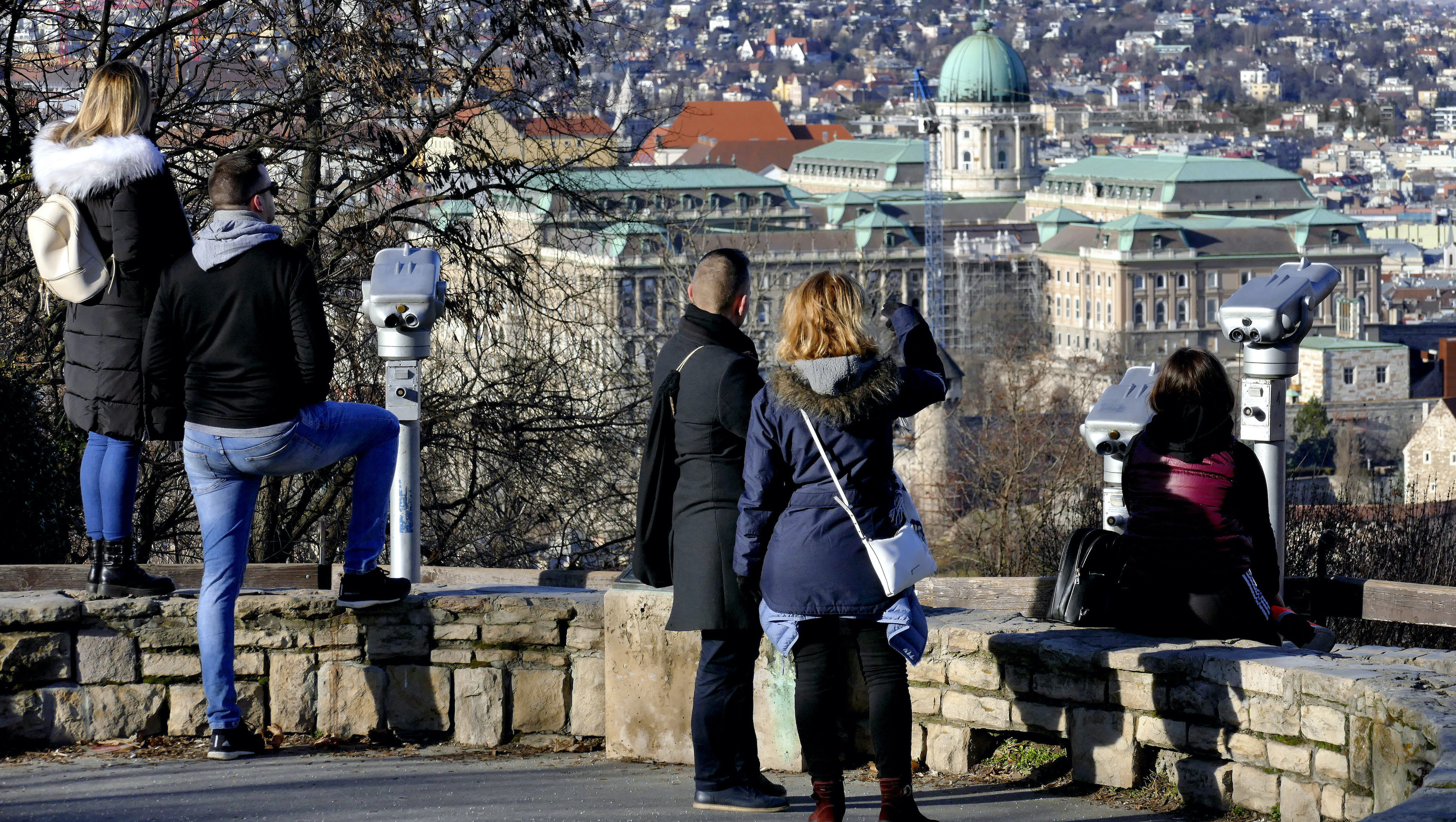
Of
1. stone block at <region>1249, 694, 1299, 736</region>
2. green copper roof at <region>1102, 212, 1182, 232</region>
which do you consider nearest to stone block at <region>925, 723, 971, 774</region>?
stone block at <region>1249, 694, 1299, 736</region>

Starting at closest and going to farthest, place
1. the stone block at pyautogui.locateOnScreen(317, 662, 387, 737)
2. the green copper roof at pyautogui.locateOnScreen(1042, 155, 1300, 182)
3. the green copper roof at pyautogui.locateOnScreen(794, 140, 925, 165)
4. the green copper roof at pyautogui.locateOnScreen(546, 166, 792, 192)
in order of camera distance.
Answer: the stone block at pyautogui.locateOnScreen(317, 662, 387, 737) → the green copper roof at pyautogui.locateOnScreen(546, 166, 792, 192) → the green copper roof at pyautogui.locateOnScreen(1042, 155, 1300, 182) → the green copper roof at pyautogui.locateOnScreen(794, 140, 925, 165)

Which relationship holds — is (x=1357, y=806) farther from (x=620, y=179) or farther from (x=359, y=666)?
(x=620, y=179)

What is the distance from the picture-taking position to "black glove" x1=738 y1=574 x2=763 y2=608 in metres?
4.13

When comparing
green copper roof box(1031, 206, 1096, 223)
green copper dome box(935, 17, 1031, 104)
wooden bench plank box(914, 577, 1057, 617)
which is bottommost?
wooden bench plank box(914, 577, 1057, 617)

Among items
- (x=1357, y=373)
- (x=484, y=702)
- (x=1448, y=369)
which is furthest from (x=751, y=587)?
(x=1448, y=369)

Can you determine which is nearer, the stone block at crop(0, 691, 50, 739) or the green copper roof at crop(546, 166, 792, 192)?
the stone block at crop(0, 691, 50, 739)

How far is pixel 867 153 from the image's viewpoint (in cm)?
14438

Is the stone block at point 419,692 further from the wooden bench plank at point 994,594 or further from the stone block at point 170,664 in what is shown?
the wooden bench plank at point 994,594

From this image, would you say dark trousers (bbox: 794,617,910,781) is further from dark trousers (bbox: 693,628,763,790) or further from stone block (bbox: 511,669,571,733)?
stone block (bbox: 511,669,571,733)

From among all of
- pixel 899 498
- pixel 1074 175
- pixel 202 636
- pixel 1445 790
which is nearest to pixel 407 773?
pixel 202 636

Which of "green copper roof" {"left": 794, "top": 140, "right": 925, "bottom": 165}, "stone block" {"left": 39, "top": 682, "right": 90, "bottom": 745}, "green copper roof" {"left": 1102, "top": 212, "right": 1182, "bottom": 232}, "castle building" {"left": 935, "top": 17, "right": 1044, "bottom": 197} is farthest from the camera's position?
"castle building" {"left": 935, "top": 17, "right": 1044, "bottom": 197}

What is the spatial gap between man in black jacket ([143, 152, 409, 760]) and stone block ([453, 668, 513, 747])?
0.65 meters

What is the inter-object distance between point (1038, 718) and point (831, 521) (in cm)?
99

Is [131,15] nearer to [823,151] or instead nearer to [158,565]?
[158,565]
